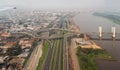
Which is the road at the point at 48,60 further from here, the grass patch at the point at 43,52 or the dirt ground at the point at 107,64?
the dirt ground at the point at 107,64

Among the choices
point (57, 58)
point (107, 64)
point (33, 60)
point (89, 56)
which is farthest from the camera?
point (89, 56)

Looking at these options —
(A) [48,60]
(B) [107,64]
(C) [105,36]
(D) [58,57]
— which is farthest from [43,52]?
(C) [105,36]

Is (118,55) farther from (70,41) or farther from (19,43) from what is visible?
(19,43)

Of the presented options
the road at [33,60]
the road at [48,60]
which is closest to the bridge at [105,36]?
the road at [48,60]

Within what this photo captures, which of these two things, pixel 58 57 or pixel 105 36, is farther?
pixel 105 36

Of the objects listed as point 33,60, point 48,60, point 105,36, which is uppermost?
point 105,36

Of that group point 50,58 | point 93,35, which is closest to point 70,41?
point 93,35

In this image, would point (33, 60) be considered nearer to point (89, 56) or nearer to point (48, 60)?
point (48, 60)

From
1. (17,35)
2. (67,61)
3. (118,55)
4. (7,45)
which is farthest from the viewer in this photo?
(17,35)
